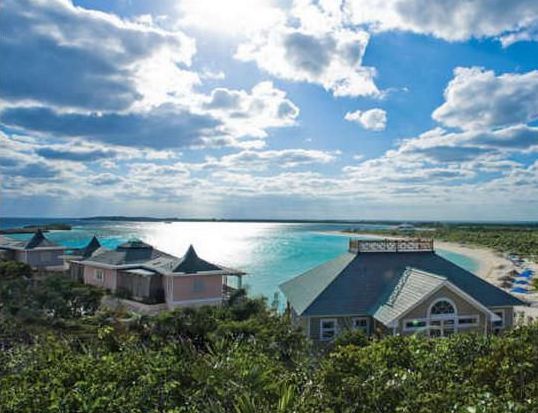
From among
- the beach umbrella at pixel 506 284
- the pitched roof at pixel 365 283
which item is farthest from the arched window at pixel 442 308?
the beach umbrella at pixel 506 284

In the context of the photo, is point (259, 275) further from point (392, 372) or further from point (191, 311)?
point (392, 372)

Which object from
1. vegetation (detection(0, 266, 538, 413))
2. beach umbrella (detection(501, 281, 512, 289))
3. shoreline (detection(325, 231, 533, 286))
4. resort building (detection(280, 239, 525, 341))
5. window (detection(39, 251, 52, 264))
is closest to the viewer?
vegetation (detection(0, 266, 538, 413))

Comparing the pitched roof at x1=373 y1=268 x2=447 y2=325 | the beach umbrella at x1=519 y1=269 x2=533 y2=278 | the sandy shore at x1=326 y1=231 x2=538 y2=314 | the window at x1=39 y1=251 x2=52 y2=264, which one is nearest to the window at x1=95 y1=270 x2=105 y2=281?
the window at x1=39 y1=251 x2=52 y2=264

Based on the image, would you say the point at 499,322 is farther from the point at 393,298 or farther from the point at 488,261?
the point at 488,261

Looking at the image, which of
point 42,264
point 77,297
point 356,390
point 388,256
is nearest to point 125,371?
point 356,390

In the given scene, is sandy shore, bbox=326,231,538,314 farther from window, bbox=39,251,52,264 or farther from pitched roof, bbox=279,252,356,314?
window, bbox=39,251,52,264

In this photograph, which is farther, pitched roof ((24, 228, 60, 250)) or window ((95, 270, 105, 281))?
pitched roof ((24, 228, 60, 250))

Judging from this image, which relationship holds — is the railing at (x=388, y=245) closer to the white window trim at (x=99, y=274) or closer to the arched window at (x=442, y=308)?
the arched window at (x=442, y=308)
